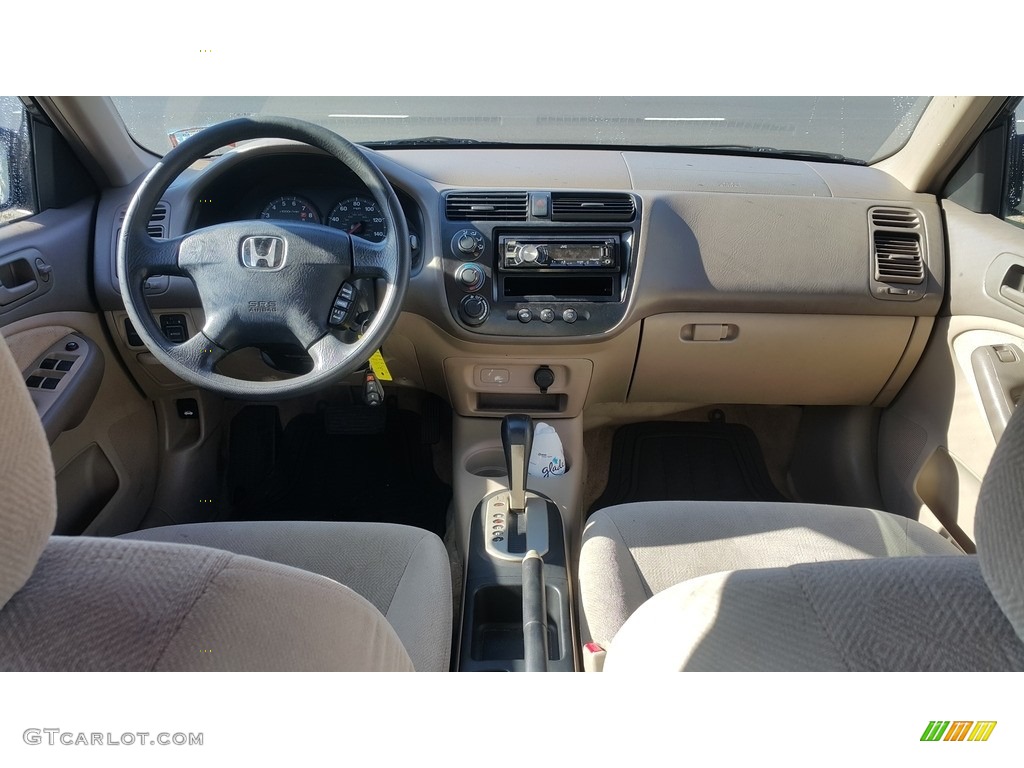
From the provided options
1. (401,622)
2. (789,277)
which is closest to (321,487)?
(401,622)

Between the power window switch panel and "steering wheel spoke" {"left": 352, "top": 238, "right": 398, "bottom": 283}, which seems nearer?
"steering wheel spoke" {"left": 352, "top": 238, "right": 398, "bottom": 283}

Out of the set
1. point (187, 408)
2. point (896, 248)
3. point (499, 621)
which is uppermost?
point (896, 248)

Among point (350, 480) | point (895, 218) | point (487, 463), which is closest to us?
point (895, 218)

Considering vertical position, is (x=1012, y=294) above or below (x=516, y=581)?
above

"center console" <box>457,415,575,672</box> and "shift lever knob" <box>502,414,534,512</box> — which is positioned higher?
"shift lever knob" <box>502,414,534,512</box>

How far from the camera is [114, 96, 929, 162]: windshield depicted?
180 centimetres

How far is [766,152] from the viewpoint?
2.06 meters

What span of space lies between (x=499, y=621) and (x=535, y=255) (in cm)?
94

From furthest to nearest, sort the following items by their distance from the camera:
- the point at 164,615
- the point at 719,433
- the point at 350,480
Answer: the point at 719,433
the point at 350,480
the point at 164,615

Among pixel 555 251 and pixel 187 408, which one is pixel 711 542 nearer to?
pixel 555 251

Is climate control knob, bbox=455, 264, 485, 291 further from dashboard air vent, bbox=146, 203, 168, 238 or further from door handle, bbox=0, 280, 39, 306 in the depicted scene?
door handle, bbox=0, 280, 39, 306

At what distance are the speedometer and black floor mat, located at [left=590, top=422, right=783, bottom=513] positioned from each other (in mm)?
1222
